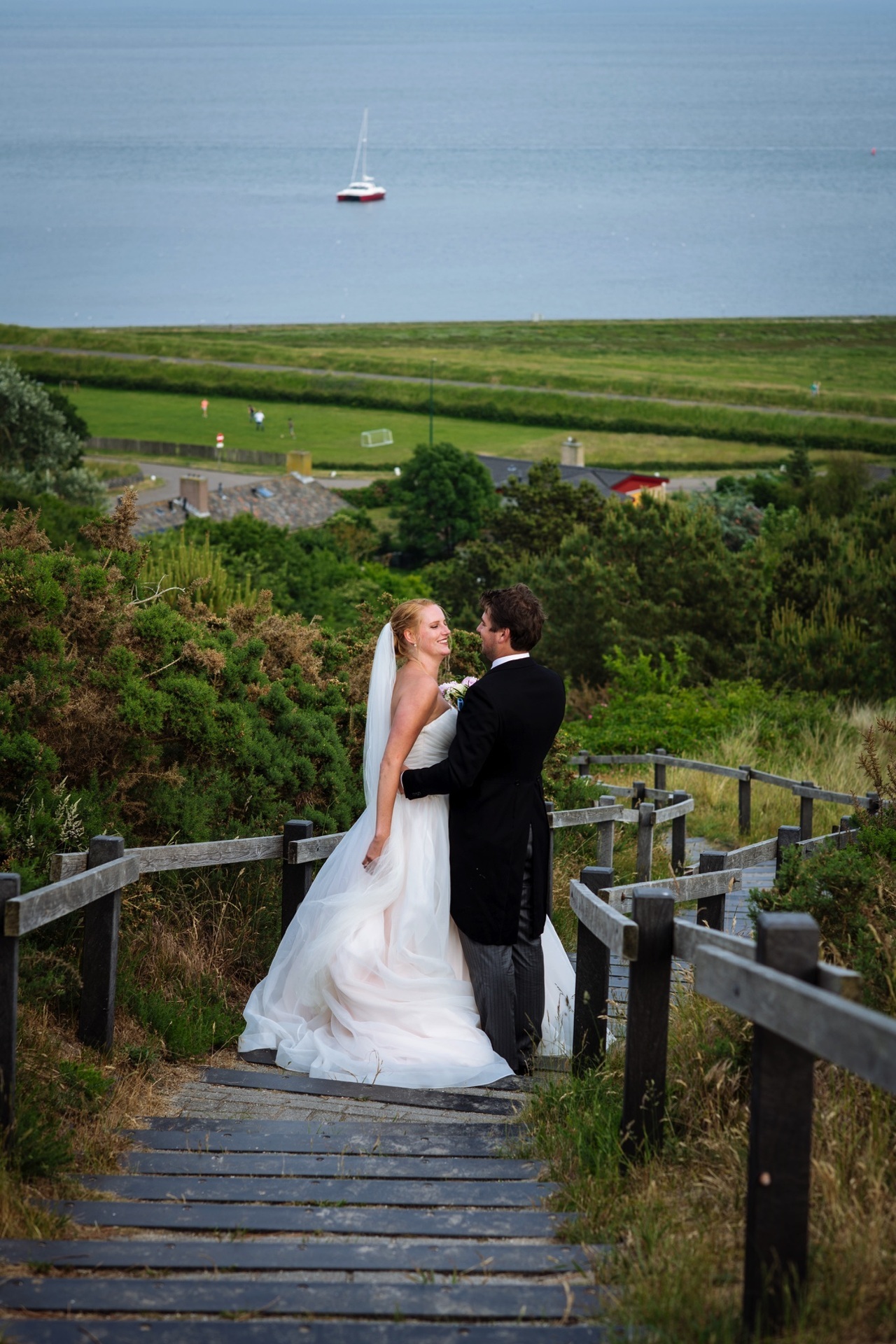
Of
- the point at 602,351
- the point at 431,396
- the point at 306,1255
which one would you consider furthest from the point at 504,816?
the point at 602,351

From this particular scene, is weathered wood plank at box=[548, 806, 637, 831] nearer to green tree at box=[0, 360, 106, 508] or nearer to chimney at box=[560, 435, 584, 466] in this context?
green tree at box=[0, 360, 106, 508]

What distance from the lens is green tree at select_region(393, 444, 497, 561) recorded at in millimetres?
82812

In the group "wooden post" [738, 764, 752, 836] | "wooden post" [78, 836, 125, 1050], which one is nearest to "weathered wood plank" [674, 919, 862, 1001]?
"wooden post" [78, 836, 125, 1050]

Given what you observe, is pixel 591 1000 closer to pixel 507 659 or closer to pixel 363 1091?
pixel 363 1091

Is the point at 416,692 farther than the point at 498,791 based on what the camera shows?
Yes

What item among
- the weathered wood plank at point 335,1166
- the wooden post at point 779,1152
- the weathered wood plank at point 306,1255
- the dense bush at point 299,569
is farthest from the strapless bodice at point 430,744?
the dense bush at point 299,569

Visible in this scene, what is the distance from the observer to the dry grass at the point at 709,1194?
2654 mm

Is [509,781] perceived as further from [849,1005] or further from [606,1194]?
[849,1005]

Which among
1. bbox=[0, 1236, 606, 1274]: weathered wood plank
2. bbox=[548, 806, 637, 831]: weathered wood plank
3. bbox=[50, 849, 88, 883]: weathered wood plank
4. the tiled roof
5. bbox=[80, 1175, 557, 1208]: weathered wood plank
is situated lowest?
bbox=[80, 1175, 557, 1208]: weathered wood plank

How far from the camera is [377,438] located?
378 feet

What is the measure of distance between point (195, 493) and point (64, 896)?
256ft

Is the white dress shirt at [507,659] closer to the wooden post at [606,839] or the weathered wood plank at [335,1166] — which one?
the weathered wood plank at [335,1166]

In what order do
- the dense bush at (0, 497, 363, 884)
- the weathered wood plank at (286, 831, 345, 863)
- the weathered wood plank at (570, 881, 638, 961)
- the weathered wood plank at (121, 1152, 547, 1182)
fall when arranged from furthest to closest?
1. the weathered wood plank at (286, 831, 345, 863)
2. the dense bush at (0, 497, 363, 884)
3. the weathered wood plank at (121, 1152, 547, 1182)
4. the weathered wood plank at (570, 881, 638, 961)

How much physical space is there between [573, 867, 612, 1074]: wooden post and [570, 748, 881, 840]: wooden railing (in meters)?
5.21
